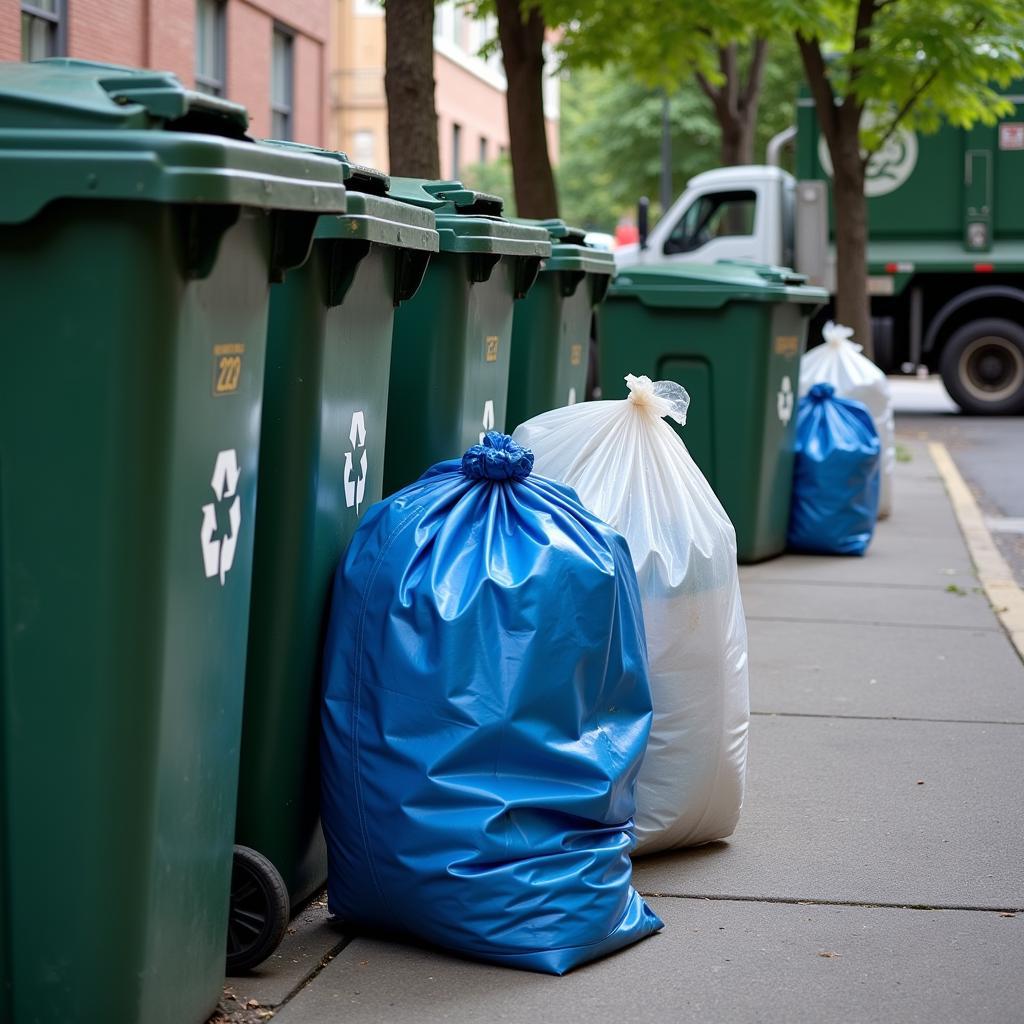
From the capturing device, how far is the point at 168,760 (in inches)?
101

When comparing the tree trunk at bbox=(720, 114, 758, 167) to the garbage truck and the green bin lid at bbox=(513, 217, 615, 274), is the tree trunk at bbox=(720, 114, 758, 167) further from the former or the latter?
the green bin lid at bbox=(513, 217, 615, 274)

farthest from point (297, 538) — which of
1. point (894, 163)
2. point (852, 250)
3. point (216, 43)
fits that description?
point (894, 163)

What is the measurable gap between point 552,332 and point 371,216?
243cm

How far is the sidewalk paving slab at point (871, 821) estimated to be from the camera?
145 inches

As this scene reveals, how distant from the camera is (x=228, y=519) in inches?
108

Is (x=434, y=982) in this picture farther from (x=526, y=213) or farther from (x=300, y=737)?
(x=526, y=213)

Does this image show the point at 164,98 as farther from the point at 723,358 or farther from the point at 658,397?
the point at 723,358

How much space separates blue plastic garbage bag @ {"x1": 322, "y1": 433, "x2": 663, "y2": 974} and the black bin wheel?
0.62 ft

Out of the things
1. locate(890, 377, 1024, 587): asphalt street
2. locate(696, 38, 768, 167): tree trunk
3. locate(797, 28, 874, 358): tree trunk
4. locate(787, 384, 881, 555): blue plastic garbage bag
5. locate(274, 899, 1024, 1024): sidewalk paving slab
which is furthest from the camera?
locate(696, 38, 768, 167): tree trunk

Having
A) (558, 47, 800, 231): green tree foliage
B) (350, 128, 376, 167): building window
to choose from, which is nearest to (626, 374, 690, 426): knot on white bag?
(350, 128, 376, 167): building window

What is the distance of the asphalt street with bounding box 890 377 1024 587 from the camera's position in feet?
32.2

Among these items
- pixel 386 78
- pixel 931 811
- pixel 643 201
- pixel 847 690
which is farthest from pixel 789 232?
pixel 931 811

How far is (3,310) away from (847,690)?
12.5 feet

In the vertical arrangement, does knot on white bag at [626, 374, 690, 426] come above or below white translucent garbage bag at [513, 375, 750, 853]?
above
